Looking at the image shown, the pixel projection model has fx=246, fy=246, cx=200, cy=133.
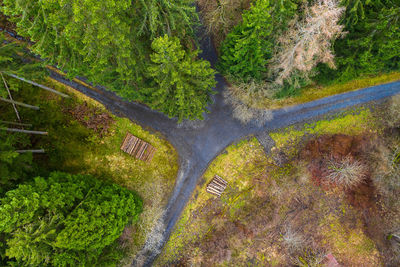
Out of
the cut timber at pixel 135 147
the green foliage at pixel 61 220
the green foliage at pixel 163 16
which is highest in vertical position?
the green foliage at pixel 163 16

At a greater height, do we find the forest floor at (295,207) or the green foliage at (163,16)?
the green foliage at (163,16)

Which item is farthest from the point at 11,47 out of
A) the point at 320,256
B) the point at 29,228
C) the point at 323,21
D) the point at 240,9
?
the point at 320,256

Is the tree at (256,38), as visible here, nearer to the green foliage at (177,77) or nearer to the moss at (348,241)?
the green foliage at (177,77)

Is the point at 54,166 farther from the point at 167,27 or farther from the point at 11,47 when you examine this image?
the point at 167,27

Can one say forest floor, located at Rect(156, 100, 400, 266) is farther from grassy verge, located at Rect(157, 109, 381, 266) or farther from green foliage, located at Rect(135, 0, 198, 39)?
green foliage, located at Rect(135, 0, 198, 39)

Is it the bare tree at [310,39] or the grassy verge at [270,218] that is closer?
the bare tree at [310,39]

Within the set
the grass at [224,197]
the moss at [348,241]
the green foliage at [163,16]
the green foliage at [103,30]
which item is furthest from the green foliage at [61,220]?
the moss at [348,241]

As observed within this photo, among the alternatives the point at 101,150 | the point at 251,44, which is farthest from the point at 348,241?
the point at 101,150

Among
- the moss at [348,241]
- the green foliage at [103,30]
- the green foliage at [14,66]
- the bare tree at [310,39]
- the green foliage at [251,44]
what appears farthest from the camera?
the moss at [348,241]
